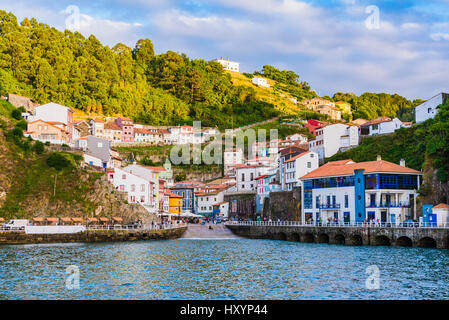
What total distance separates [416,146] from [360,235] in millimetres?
22260

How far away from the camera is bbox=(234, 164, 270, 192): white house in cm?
10481

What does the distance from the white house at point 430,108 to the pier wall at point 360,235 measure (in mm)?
30744

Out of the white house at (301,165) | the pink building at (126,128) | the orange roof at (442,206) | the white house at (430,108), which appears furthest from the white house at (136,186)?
the orange roof at (442,206)

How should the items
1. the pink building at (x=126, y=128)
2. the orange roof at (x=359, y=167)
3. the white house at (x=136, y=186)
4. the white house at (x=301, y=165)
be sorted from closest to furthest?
the orange roof at (x=359, y=167) < the white house at (x=301, y=165) < the white house at (x=136, y=186) < the pink building at (x=126, y=128)

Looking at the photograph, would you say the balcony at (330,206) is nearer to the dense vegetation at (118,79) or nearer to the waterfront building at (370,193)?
the waterfront building at (370,193)

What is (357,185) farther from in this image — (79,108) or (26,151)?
(79,108)

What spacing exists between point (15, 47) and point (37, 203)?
68.1m

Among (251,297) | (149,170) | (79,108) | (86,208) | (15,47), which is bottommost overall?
(251,297)

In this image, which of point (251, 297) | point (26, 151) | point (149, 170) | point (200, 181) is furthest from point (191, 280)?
point (200, 181)

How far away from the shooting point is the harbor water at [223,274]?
27.8 meters

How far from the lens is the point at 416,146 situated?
7325 cm

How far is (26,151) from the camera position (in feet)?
252

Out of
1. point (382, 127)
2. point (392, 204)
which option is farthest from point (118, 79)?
point (392, 204)

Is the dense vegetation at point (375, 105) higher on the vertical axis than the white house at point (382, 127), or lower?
higher
